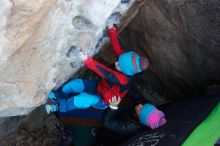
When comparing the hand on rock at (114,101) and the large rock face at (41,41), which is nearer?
the large rock face at (41,41)

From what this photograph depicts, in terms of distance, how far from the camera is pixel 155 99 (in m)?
3.11

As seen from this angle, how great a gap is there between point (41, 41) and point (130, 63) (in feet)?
1.84

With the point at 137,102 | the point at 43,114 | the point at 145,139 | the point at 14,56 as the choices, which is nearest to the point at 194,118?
the point at 145,139

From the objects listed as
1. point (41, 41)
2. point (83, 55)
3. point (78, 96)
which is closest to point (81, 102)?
point (78, 96)

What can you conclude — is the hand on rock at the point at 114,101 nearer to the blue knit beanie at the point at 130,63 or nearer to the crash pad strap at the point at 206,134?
the blue knit beanie at the point at 130,63

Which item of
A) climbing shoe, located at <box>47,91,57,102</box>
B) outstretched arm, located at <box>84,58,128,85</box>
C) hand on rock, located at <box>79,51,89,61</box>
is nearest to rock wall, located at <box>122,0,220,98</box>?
outstretched arm, located at <box>84,58,128,85</box>

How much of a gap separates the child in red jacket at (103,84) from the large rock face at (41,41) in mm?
126

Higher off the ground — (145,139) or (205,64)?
(205,64)

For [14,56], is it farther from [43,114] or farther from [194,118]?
[43,114]

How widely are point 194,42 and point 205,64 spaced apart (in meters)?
0.21

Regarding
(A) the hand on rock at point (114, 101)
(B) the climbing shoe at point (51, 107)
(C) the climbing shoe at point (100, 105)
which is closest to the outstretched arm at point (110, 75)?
(A) the hand on rock at point (114, 101)

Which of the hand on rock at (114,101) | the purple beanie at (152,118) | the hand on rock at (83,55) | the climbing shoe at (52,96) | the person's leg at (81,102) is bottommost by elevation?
the purple beanie at (152,118)

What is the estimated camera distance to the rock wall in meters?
2.21

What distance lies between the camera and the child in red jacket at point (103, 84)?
2113 mm
